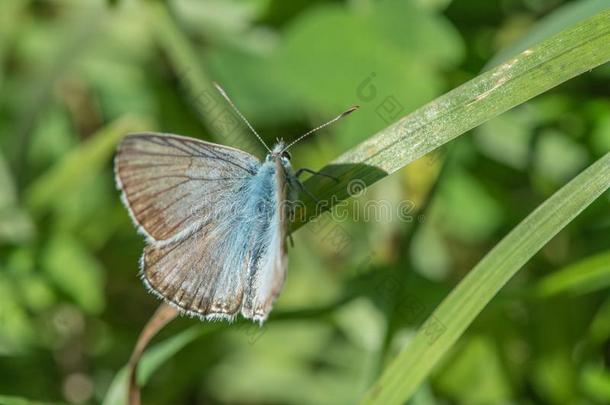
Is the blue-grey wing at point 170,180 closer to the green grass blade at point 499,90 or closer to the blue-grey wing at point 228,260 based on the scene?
the blue-grey wing at point 228,260

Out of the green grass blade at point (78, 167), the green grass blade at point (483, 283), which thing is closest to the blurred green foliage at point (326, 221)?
the green grass blade at point (78, 167)

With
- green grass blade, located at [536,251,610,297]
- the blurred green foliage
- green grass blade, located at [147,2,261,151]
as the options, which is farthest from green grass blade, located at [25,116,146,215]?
green grass blade, located at [536,251,610,297]

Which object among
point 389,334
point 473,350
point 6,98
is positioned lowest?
point 473,350

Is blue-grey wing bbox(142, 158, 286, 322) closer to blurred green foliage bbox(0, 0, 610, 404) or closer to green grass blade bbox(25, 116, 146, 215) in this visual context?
blurred green foliage bbox(0, 0, 610, 404)

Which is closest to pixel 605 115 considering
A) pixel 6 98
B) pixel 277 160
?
pixel 277 160

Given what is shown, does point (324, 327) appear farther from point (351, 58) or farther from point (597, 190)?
point (597, 190)

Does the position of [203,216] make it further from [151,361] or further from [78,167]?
[78,167]

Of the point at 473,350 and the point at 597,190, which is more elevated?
the point at 597,190
